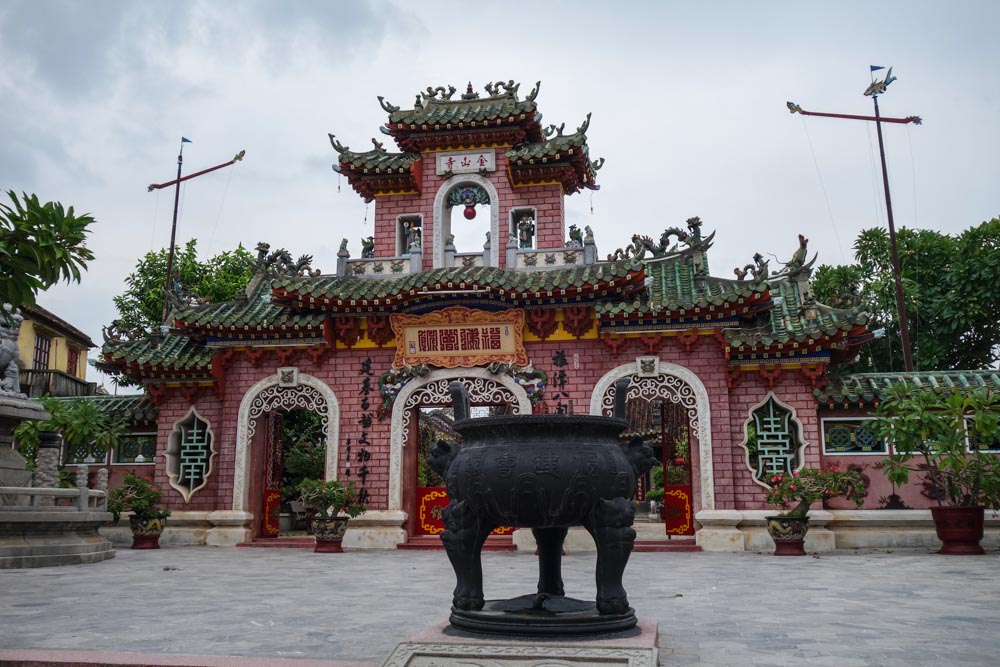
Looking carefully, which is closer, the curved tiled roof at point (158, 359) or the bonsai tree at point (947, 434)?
the bonsai tree at point (947, 434)

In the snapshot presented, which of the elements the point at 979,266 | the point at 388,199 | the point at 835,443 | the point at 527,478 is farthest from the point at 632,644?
the point at 979,266

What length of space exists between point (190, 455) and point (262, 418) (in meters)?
1.54

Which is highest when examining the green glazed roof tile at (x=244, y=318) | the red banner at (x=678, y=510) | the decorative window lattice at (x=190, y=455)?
the green glazed roof tile at (x=244, y=318)

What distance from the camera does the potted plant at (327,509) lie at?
44.5 ft

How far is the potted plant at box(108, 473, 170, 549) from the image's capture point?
559 inches

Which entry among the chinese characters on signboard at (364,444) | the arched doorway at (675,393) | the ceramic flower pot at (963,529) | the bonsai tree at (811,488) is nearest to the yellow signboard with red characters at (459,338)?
the chinese characters on signboard at (364,444)

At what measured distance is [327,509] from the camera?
13.8 m

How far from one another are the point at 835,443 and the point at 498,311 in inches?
251

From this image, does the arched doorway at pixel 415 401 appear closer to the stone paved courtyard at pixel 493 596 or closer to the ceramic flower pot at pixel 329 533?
the ceramic flower pot at pixel 329 533

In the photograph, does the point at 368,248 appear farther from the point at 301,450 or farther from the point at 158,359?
the point at 301,450

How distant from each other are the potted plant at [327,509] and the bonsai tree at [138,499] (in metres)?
2.83

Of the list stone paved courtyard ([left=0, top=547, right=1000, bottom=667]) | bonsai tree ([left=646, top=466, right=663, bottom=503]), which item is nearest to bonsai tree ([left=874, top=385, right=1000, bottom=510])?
stone paved courtyard ([left=0, top=547, right=1000, bottom=667])

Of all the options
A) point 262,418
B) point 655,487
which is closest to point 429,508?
point 262,418

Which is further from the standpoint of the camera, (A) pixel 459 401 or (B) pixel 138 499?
(B) pixel 138 499
